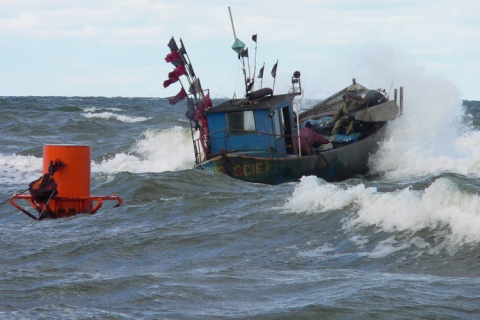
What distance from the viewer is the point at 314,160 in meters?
18.3

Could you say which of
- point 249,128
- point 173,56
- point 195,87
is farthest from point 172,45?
point 249,128

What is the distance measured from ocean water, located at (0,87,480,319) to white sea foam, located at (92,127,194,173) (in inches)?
251

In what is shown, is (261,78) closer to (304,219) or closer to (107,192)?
(107,192)

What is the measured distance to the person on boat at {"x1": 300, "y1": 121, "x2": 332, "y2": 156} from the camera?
18.9m

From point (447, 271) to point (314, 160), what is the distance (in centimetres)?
973

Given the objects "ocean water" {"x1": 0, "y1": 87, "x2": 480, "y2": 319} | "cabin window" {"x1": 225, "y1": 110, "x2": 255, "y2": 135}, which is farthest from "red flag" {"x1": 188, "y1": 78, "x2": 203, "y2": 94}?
"ocean water" {"x1": 0, "y1": 87, "x2": 480, "y2": 319}

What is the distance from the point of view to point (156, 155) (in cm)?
2823

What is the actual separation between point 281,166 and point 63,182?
844 cm

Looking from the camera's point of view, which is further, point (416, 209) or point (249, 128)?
point (249, 128)

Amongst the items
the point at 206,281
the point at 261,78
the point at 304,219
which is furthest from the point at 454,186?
the point at 261,78

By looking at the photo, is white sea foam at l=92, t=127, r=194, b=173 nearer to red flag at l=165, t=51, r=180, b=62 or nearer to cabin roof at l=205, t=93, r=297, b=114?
cabin roof at l=205, t=93, r=297, b=114

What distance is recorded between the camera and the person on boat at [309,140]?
18.9m

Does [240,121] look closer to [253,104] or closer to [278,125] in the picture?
[253,104]

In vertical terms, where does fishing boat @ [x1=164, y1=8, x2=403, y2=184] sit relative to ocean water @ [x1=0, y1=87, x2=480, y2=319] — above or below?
above
